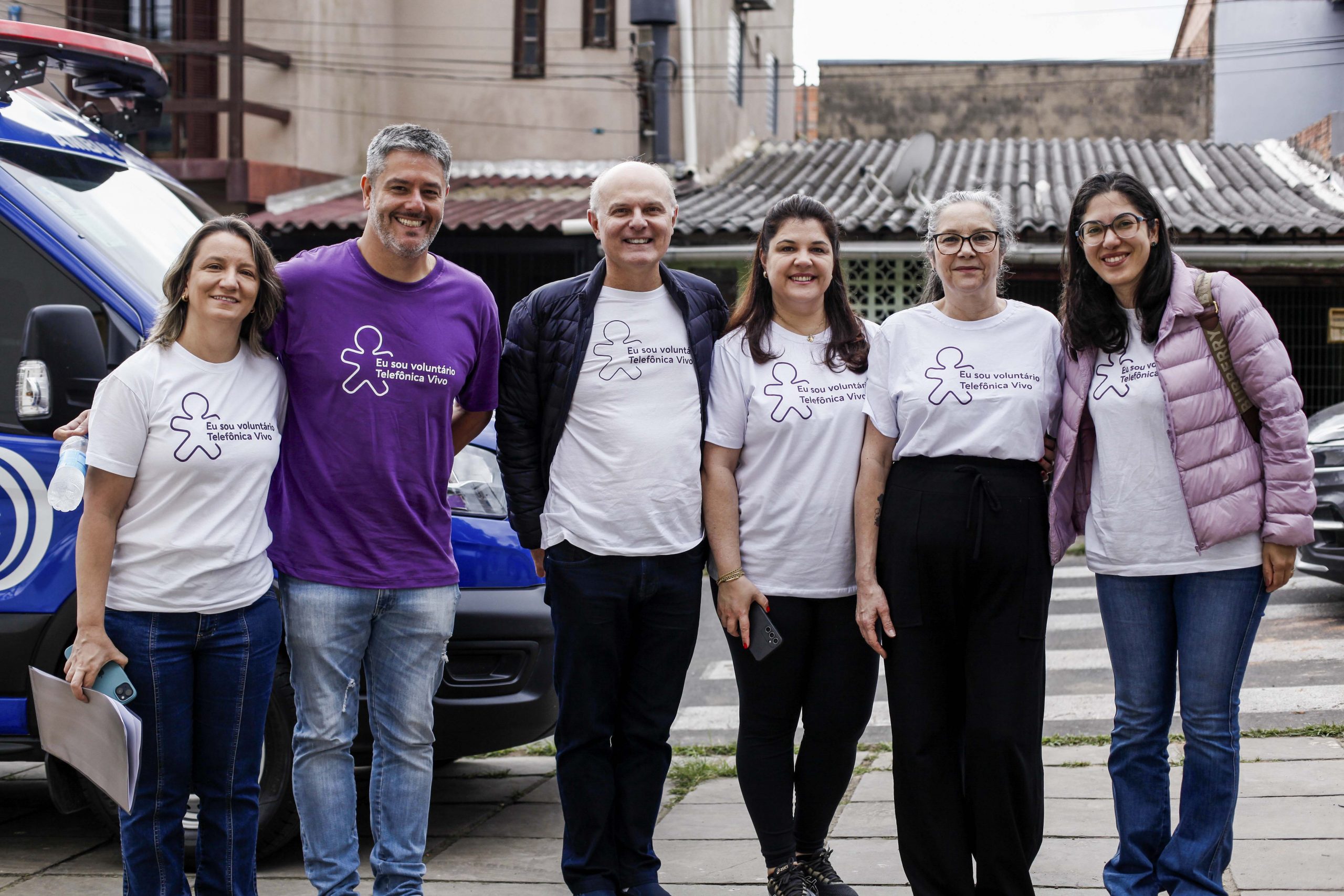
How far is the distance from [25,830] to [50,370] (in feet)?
7.24

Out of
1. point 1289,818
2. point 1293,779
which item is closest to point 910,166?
point 1293,779

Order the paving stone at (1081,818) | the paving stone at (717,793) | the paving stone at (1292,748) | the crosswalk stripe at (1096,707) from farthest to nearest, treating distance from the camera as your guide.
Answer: the crosswalk stripe at (1096,707)
the paving stone at (1292,748)
the paving stone at (717,793)
the paving stone at (1081,818)

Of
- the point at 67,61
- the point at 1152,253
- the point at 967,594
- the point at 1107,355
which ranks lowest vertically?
the point at 967,594

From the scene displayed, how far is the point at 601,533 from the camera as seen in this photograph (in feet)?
11.9

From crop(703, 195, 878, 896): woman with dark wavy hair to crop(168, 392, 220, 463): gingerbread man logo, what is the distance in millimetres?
1347

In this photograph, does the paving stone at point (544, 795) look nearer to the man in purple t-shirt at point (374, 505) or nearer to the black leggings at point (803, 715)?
the black leggings at point (803, 715)

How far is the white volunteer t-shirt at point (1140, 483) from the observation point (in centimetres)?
340

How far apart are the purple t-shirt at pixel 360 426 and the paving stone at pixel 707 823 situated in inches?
67.1

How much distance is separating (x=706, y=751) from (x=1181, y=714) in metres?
2.98

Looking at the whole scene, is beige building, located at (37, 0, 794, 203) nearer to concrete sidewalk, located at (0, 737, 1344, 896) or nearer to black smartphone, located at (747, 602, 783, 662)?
concrete sidewalk, located at (0, 737, 1344, 896)

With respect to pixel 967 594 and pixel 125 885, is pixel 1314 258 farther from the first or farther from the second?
pixel 125 885

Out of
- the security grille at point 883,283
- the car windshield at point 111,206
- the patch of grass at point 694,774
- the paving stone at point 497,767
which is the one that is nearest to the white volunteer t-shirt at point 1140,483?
the patch of grass at point 694,774

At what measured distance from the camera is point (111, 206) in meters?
4.60

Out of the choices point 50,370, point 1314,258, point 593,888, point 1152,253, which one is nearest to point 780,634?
point 593,888
